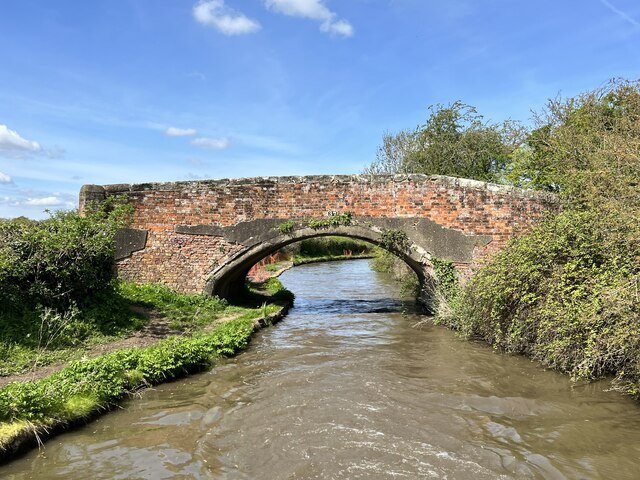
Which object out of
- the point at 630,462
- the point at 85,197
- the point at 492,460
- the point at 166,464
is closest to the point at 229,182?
the point at 85,197

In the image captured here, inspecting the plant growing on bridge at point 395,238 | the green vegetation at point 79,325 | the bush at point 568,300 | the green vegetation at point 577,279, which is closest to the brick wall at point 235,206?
the plant growing on bridge at point 395,238

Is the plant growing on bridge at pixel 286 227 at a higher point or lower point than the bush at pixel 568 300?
higher

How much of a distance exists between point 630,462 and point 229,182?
9837 millimetres

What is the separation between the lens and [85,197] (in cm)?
1223

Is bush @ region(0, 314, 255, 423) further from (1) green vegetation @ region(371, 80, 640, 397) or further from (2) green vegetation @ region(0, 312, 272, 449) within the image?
(1) green vegetation @ region(371, 80, 640, 397)

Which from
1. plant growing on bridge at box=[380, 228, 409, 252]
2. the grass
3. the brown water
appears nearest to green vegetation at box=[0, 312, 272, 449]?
the brown water

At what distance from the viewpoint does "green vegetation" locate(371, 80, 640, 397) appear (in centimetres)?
681

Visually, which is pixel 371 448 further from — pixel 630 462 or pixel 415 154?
pixel 415 154

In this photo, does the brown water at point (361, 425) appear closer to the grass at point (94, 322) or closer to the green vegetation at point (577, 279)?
the green vegetation at point (577, 279)

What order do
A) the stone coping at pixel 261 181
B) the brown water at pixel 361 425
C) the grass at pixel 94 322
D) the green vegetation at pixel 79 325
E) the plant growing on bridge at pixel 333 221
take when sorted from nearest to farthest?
the brown water at pixel 361 425
the green vegetation at pixel 79 325
the grass at pixel 94 322
the stone coping at pixel 261 181
the plant growing on bridge at pixel 333 221

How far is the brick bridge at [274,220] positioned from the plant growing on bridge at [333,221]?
0.03 meters

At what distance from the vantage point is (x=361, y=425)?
19.5ft

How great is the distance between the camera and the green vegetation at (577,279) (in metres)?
6.81

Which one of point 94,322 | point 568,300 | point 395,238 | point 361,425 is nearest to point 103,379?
point 94,322
